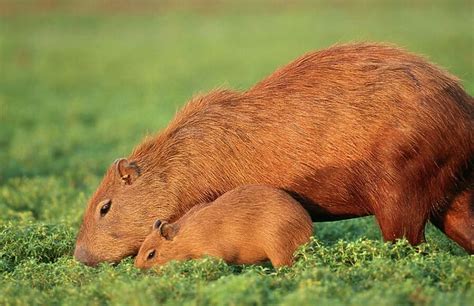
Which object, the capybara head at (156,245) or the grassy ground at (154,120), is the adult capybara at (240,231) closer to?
the capybara head at (156,245)

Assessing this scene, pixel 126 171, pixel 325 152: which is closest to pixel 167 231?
pixel 126 171

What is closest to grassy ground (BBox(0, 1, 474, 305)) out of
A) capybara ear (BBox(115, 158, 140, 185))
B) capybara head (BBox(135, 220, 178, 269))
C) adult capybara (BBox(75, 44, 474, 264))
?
capybara head (BBox(135, 220, 178, 269))

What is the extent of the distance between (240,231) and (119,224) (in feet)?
3.71

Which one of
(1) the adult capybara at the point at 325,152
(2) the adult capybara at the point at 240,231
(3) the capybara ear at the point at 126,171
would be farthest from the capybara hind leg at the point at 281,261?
(3) the capybara ear at the point at 126,171

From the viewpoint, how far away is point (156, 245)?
661cm

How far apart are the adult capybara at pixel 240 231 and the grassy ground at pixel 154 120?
16cm

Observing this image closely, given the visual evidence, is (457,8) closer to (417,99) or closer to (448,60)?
(448,60)

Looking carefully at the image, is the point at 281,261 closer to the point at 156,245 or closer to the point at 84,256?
the point at 156,245

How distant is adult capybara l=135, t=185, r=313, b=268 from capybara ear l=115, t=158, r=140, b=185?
0.65m

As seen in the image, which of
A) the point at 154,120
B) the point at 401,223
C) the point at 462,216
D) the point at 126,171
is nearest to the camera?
the point at 401,223

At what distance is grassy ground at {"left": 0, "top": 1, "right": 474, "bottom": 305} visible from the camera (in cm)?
564

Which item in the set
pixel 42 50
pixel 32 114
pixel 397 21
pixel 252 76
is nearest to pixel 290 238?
pixel 32 114

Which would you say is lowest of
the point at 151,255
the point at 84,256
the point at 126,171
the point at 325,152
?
the point at 84,256

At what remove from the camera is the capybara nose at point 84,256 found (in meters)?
6.96
